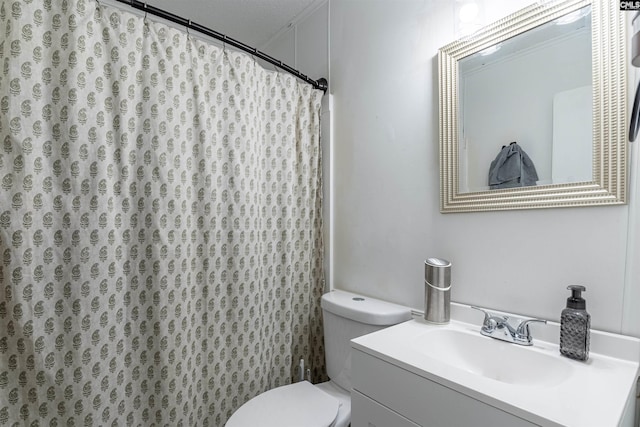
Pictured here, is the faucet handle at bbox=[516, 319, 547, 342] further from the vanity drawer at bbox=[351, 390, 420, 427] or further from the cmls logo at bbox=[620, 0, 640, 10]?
the cmls logo at bbox=[620, 0, 640, 10]

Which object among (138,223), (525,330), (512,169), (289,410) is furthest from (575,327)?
(138,223)

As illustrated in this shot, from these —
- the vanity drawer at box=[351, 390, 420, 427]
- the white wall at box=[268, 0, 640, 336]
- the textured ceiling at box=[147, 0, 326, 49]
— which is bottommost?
the vanity drawer at box=[351, 390, 420, 427]

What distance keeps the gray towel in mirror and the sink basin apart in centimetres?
51

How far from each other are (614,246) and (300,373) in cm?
140

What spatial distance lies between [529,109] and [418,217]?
53cm

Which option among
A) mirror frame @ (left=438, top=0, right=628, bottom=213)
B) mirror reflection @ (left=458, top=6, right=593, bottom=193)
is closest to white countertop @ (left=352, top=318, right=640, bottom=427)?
mirror frame @ (left=438, top=0, right=628, bottom=213)

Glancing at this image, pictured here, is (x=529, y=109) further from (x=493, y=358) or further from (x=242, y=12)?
(x=242, y=12)

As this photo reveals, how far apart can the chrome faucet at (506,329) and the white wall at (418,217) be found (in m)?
0.06

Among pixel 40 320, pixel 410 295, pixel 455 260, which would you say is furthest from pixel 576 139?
pixel 40 320

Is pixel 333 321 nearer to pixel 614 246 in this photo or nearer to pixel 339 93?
pixel 614 246

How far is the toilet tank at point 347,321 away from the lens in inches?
48.9

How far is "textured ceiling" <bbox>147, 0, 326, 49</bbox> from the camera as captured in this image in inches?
71.3

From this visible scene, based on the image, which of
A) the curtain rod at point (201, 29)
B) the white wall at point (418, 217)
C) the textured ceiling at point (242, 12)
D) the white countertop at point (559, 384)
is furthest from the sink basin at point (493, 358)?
the textured ceiling at point (242, 12)

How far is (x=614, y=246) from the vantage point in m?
0.82
